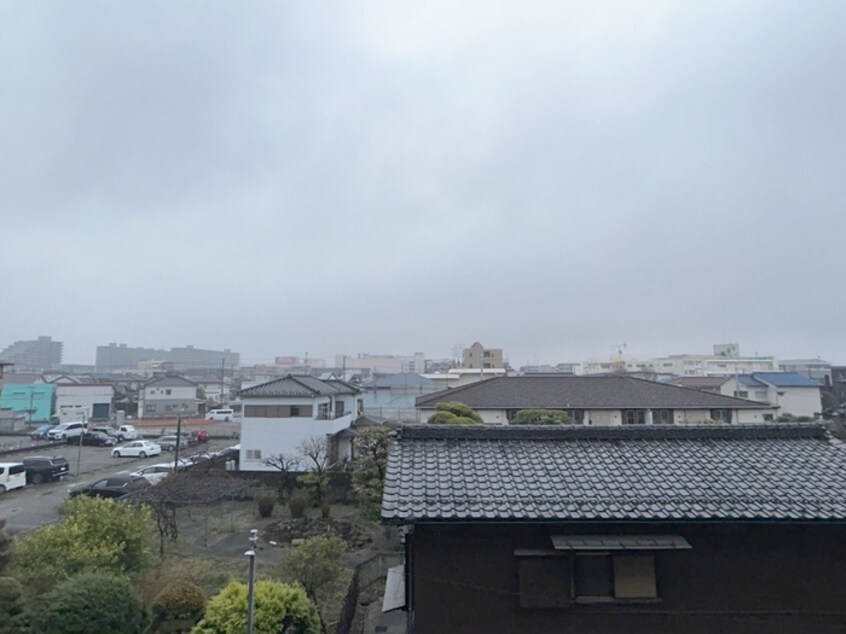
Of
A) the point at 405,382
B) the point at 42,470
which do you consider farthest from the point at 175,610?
the point at 405,382

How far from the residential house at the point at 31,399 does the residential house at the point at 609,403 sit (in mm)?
43239

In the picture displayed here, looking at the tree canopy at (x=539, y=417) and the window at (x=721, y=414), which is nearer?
the tree canopy at (x=539, y=417)

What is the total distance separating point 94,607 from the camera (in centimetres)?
752

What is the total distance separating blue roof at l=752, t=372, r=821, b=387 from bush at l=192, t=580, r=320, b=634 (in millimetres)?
47842

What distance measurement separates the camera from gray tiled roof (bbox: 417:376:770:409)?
1196 inches

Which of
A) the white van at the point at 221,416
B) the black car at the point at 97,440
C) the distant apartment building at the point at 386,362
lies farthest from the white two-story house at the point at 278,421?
the distant apartment building at the point at 386,362

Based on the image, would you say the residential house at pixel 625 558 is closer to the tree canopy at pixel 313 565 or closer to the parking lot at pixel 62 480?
the tree canopy at pixel 313 565

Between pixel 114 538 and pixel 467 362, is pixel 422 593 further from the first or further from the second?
pixel 467 362

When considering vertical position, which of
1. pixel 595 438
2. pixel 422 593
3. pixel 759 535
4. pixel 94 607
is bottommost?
pixel 94 607

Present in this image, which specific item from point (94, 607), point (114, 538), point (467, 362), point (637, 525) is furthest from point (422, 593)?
point (467, 362)

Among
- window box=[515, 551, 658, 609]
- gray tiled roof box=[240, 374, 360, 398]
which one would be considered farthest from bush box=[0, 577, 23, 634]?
gray tiled roof box=[240, 374, 360, 398]

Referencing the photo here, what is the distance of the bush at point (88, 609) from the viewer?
24.1 ft

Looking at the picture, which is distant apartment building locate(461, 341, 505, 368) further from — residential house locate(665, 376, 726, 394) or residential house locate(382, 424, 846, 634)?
residential house locate(382, 424, 846, 634)

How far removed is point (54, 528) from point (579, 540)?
1036 cm
